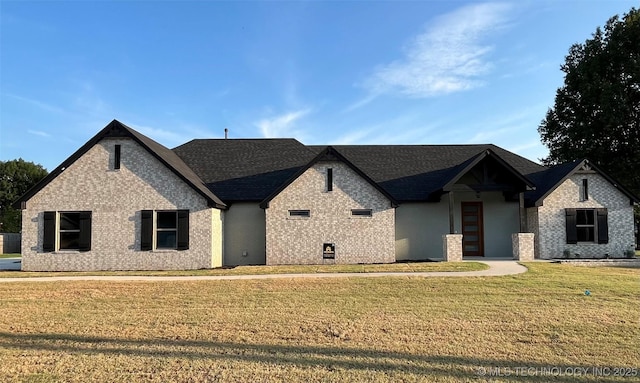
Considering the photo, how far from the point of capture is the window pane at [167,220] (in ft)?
55.9

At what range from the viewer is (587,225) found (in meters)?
19.3

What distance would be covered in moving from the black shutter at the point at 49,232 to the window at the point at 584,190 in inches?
907

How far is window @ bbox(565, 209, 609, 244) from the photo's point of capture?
62.7ft

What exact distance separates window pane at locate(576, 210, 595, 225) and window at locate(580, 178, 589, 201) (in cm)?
61

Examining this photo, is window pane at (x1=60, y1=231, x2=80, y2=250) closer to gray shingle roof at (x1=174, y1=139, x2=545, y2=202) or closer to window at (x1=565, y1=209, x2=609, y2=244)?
gray shingle roof at (x1=174, y1=139, x2=545, y2=202)

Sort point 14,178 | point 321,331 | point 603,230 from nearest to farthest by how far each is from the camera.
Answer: point 321,331, point 603,230, point 14,178

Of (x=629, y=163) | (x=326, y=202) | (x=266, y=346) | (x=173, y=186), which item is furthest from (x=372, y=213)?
(x=629, y=163)

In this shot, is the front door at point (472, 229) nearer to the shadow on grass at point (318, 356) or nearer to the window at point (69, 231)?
the shadow on grass at point (318, 356)

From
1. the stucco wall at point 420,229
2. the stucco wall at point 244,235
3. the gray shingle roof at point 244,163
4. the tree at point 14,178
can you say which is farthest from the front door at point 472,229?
the tree at point 14,178

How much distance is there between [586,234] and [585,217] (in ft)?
2.61

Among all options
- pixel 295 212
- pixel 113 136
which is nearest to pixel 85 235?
pixel 113 136

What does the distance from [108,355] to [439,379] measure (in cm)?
480

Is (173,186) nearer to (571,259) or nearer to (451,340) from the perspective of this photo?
(451,340)

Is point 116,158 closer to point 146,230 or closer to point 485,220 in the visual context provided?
point 146,230
